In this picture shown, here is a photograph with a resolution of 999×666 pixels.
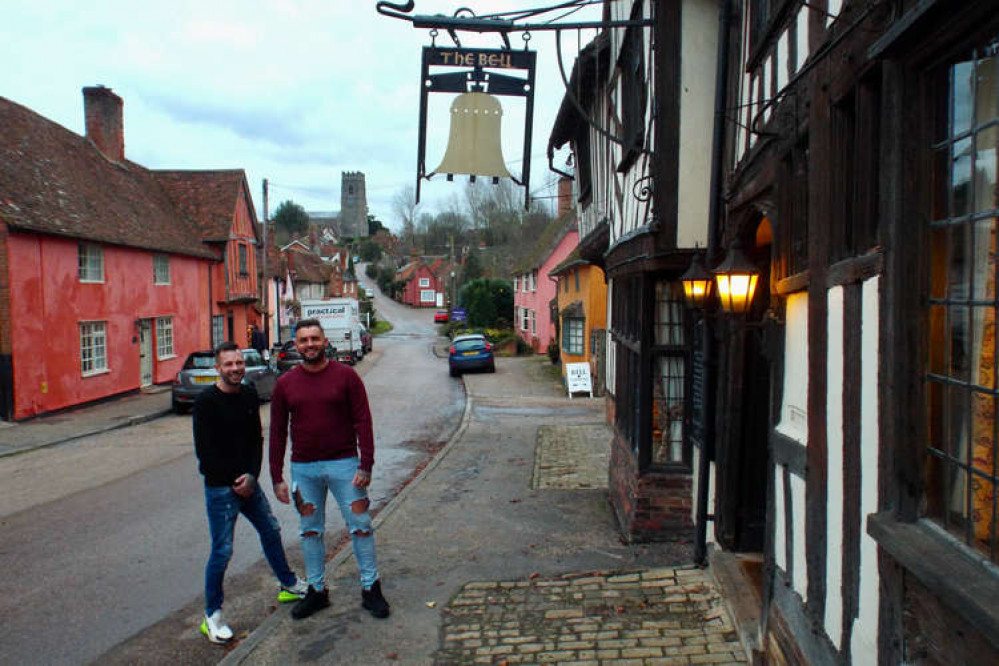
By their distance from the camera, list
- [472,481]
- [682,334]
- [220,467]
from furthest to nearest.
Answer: [472,481], [682,334], [220,467]

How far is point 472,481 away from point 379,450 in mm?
3371

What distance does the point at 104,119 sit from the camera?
25.2 m

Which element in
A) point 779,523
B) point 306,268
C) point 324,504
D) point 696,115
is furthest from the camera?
point 306,268

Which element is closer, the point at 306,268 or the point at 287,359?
the point at 287,359

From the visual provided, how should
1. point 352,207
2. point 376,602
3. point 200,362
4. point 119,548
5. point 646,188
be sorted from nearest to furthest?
1. point 376,602
2. point 646,188
3. point 119,548
4. point 200,362
5. point 352,207

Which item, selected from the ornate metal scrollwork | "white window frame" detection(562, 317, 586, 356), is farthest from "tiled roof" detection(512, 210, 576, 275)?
the ornate metal scrollwork

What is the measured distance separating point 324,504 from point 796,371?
10.9 feet

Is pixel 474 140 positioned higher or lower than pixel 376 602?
higher

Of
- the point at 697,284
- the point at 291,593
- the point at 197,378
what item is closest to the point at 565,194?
the point at 197,378

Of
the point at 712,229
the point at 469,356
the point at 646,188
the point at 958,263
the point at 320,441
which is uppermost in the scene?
the point at 646,188

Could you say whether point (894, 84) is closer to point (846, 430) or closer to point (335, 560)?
point (846, 430)

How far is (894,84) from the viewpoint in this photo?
261 centimetres

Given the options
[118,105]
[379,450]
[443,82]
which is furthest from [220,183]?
[443,82]

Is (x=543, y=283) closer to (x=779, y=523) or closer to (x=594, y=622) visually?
(x=594, y=622)
